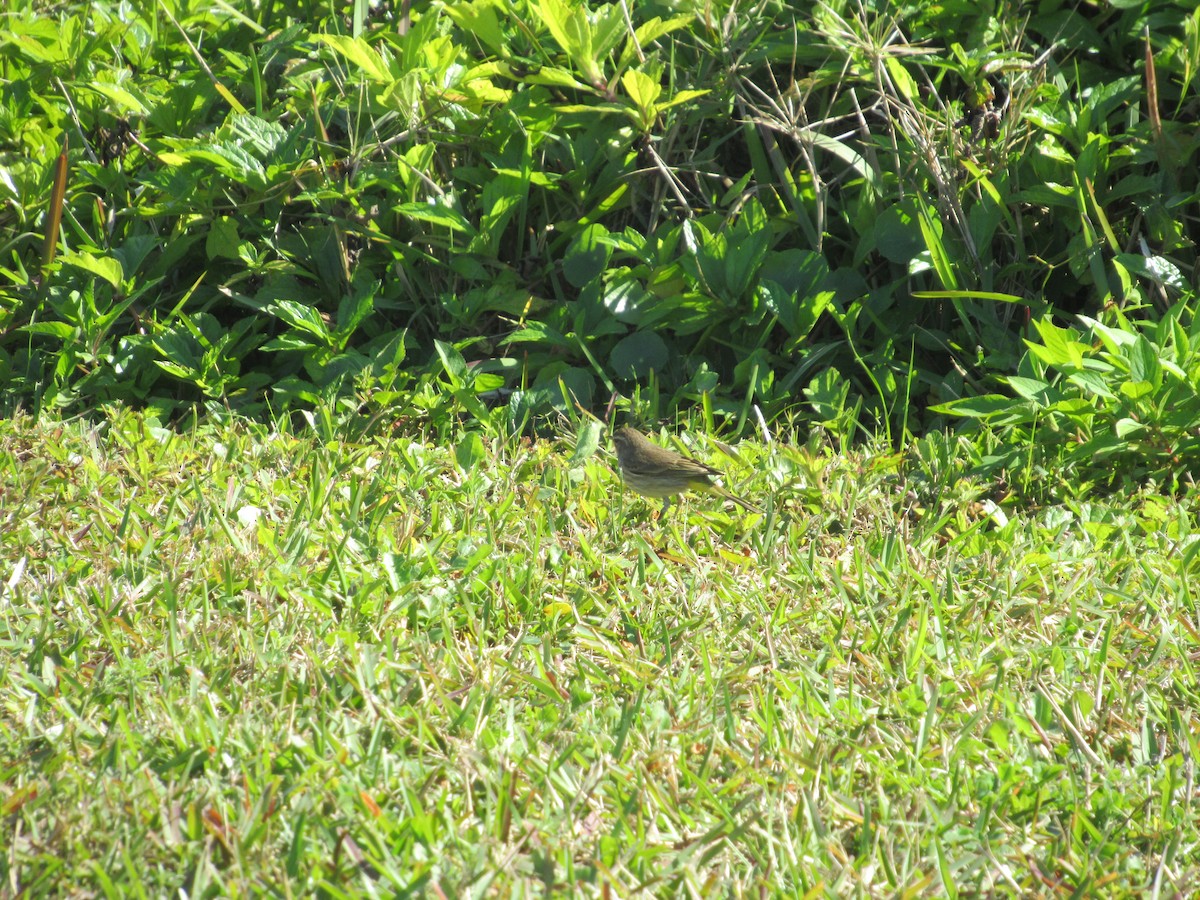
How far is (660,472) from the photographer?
4.47 metres

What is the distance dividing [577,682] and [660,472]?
1.35 meters

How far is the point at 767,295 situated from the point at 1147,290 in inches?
61.8

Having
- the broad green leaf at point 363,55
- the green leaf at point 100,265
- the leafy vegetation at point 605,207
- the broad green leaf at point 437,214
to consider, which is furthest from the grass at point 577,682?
the broad green leaf at point 363,55

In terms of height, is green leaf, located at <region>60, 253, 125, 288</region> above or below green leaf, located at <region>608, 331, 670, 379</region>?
above

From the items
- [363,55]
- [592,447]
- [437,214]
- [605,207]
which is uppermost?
[363,55]

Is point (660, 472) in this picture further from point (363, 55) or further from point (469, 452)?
point (363, 55)

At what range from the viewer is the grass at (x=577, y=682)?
8.48 ft

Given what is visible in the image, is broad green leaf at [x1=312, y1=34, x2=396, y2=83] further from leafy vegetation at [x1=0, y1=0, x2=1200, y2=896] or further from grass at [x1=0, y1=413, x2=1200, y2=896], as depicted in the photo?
grass at [x1=0, y1=413, x2=1200, y2=896]

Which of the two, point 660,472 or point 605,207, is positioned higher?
point 605,207

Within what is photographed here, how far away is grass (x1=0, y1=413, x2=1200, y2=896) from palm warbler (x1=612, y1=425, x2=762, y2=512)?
0.11m

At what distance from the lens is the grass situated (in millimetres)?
2586

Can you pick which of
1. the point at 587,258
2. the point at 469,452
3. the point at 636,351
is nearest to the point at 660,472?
the point at 469,452

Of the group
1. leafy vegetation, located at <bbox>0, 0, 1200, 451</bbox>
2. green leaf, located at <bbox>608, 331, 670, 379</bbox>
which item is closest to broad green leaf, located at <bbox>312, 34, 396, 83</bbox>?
leafy vegetation, located at <bbox>0, 0, 1200, 451</bbox>

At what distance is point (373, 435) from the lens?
16.4ft
